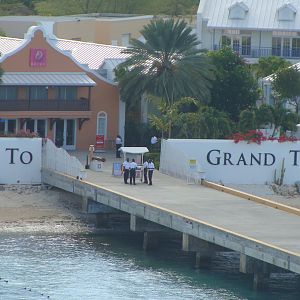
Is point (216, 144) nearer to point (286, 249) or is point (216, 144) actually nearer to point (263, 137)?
point (263, 137)

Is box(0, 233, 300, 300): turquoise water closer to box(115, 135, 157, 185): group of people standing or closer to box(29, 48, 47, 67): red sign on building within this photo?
box(115, 135, 157, 185): group of people standing

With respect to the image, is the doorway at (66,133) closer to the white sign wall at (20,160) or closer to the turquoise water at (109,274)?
the white sign wall at (20,160)

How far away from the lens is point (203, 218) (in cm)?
5897

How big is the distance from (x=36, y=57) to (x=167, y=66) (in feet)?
21.1

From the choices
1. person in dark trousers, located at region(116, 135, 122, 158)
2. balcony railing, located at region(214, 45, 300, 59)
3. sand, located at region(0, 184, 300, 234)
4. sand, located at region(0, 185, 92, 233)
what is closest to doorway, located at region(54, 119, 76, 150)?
person in dark trousers, located at region(116, 135, 122, 158)

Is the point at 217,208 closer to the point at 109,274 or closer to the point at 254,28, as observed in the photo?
the point at 109,274

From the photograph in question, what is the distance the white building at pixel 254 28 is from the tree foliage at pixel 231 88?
A: 754 inches

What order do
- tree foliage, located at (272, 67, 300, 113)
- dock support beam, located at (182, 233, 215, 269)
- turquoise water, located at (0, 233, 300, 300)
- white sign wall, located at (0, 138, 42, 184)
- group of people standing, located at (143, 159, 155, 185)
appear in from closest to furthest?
1. turquoise water, located at (0, 233, 300, 300)
2. dock support beam, located at (182, 233, 215, 269)
3. group of people standing, located at (143, 159, 155, 185)
4. white sign wall, located at (0, 138, 42, 184)
5. tree foliage, located at (272, 67, 300, 113)

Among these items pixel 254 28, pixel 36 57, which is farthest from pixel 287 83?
pixel 254 28

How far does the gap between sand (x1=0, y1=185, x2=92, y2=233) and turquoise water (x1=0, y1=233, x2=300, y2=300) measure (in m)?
1.66

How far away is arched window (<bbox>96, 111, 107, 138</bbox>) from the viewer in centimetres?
8138

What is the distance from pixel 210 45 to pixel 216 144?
31130 millimetres

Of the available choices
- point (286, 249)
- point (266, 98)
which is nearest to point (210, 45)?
point (266, 98)

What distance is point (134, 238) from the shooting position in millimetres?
64625
